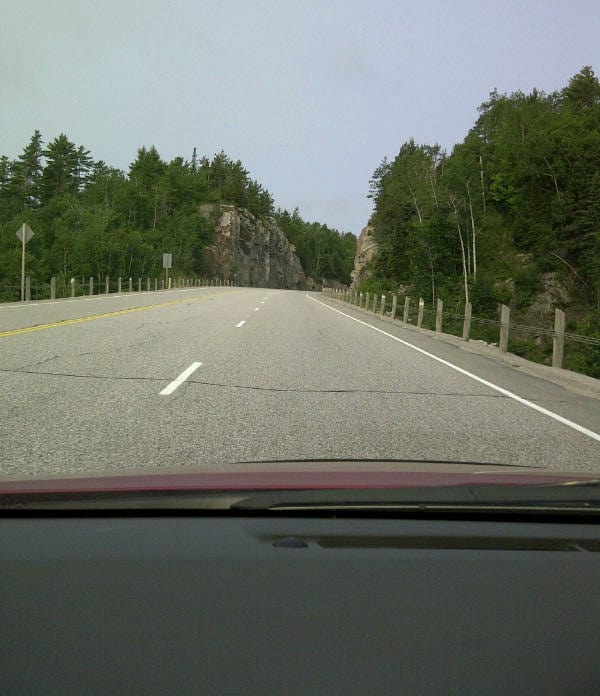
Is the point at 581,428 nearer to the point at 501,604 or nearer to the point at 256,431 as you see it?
the point at 256,431

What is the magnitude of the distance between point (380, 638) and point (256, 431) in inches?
178

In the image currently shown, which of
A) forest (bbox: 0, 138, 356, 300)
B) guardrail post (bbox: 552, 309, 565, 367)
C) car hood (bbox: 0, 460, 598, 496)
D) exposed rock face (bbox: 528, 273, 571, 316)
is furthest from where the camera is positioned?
forest (bbox: 0, 138, 356, 300)

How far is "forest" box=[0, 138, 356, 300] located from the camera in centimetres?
7606

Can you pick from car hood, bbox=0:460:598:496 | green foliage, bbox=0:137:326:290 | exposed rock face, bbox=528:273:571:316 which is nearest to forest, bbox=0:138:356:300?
green foliage, bbox=0:137:326:290

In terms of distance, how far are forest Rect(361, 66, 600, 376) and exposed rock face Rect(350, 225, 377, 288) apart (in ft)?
33.8

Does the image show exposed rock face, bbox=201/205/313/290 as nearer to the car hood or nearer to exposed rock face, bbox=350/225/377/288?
exposed rock face, bbox=350/225/377/288

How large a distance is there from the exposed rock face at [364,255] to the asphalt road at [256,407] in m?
76.8

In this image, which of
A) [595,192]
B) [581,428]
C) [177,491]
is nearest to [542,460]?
[581,428]

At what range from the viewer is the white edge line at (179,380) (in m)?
8.18

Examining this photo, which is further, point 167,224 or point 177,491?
point 167,224

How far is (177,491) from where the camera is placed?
8.26 ft

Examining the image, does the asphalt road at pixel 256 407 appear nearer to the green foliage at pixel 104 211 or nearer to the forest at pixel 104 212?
the forest at pixel 104 212

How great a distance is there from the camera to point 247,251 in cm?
13500

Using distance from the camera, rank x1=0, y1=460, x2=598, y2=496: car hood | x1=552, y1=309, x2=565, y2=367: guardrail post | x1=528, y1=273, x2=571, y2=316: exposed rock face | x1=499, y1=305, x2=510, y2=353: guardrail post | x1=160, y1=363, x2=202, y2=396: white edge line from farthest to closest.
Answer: x1=528, y1=273, x2=571, y2=316: exposed rock face
x1=499, y1=305, x2=510, y2=353: guardrail post
x1=552, y1=309, x2=565, y2=367: guardrail post
x1=160, y1=363, x2=202, y2=396: white edge line
x1=0, y1=460, x2=598, y2=496: car hood
